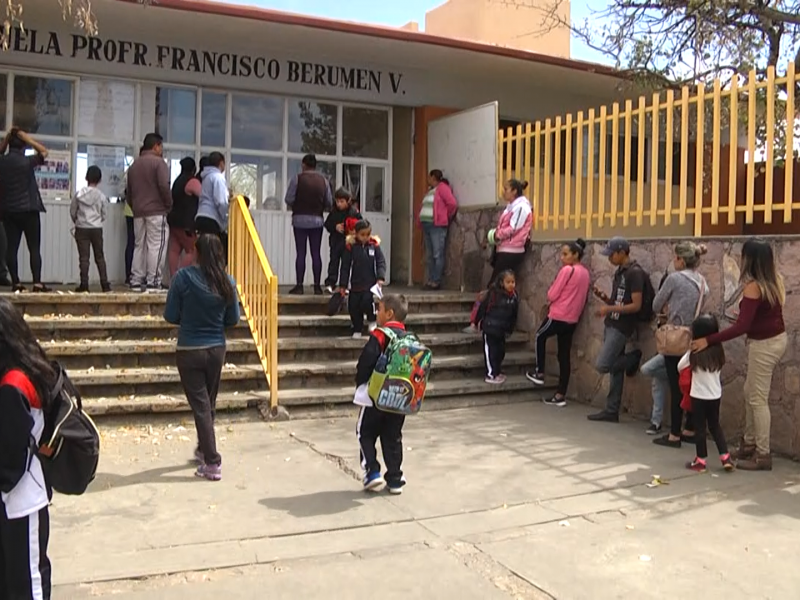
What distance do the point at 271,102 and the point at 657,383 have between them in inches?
270

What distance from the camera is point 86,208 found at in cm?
858

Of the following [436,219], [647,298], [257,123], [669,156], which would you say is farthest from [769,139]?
[257,123]

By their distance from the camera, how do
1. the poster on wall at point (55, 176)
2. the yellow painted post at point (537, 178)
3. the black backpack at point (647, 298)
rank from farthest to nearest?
the poster on wall at point (55, 176)
the yellow painted post at point (537, 178)
the black backpack at point (647, 298)

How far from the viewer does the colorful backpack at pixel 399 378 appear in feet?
15.8

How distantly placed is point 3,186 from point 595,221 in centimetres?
622

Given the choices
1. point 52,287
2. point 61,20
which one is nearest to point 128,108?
point 61,20

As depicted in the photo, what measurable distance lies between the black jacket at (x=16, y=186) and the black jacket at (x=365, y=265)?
3363 mm

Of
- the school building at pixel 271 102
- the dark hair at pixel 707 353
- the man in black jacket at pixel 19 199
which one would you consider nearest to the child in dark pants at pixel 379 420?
the dark hair at pixel 707 353

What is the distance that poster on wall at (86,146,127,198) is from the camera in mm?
10109

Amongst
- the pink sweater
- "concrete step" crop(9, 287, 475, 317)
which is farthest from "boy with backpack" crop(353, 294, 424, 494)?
"concrete step" crop(9, 287, 475, 317)

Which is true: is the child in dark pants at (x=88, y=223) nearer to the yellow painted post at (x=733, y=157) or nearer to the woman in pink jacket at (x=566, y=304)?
the woman in pink jacket at (x=566, y=304)

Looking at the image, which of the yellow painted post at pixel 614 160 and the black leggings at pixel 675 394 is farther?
the yellow painted post at pixel 614 160

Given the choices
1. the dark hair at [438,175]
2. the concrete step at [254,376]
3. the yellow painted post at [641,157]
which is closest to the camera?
the concrete step at [254,376]

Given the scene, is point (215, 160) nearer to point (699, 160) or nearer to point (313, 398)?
point (313, 398)
